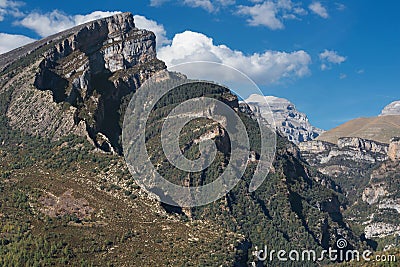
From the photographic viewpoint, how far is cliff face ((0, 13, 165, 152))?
138 meters

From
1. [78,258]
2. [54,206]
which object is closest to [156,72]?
[54,206]

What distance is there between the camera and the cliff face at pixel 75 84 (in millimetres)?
138375

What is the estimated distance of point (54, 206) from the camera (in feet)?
325

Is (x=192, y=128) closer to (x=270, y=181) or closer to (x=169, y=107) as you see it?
(x=169, y=107)

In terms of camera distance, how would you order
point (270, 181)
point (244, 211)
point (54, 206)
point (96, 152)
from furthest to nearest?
point (270, 181) < point (244, 211) < point (96, 152) < point (54, 206)

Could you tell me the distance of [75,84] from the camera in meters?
153

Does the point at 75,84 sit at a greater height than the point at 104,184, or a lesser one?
greater

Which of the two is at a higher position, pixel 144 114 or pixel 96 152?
pixel 144 114

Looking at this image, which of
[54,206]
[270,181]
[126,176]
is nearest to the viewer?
[54,206]

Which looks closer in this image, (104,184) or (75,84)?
(104,184)

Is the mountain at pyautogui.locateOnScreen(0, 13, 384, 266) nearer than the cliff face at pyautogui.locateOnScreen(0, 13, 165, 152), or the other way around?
the mountain at pyautogui.locateOnScreen(0, 13, 384, 266)

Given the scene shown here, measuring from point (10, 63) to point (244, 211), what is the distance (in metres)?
73.8

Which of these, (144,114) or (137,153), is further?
(144,114)

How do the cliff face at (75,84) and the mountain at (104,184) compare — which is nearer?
the mountain at (104,184)
